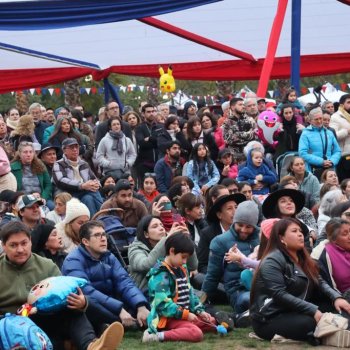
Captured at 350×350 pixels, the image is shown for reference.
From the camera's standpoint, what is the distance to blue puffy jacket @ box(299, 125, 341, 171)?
498 inches

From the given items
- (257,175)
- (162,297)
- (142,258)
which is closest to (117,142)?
(257,175)

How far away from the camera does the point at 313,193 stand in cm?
1138

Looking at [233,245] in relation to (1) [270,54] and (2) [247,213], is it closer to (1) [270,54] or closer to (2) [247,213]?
(2) [247,213]

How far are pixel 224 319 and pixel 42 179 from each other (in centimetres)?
440

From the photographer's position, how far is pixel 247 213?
849cm

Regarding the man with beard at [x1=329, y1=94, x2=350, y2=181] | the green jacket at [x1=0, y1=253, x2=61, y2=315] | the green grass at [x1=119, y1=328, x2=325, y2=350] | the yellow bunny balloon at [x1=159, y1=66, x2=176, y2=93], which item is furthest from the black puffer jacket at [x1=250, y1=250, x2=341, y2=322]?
the yellow bunny balloon at [x1=159, y1=66, x2=176, y2=93]

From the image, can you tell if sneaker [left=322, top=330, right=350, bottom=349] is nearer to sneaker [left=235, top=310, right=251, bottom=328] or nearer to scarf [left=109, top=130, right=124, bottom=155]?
sneaker [left=235, top=310, right=251, bottom=328]

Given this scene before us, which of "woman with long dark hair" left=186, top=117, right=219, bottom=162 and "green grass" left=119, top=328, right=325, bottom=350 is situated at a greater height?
"woman with long dark hair" left=186, top=117, right=219, bottom=162

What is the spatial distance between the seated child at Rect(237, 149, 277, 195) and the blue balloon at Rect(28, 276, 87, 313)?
527 cm

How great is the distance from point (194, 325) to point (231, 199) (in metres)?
2.00

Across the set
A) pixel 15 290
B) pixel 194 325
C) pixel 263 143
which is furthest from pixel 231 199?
pixel 263 143

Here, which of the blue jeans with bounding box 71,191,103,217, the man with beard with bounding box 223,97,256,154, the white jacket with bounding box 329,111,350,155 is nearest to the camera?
the blue jeans with bounding box 71,191,103,217

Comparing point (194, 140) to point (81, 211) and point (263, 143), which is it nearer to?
point (263, 143)

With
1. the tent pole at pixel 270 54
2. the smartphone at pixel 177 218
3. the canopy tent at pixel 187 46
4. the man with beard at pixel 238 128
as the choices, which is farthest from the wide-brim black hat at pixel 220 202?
the canopy tent at pixel 187 46
